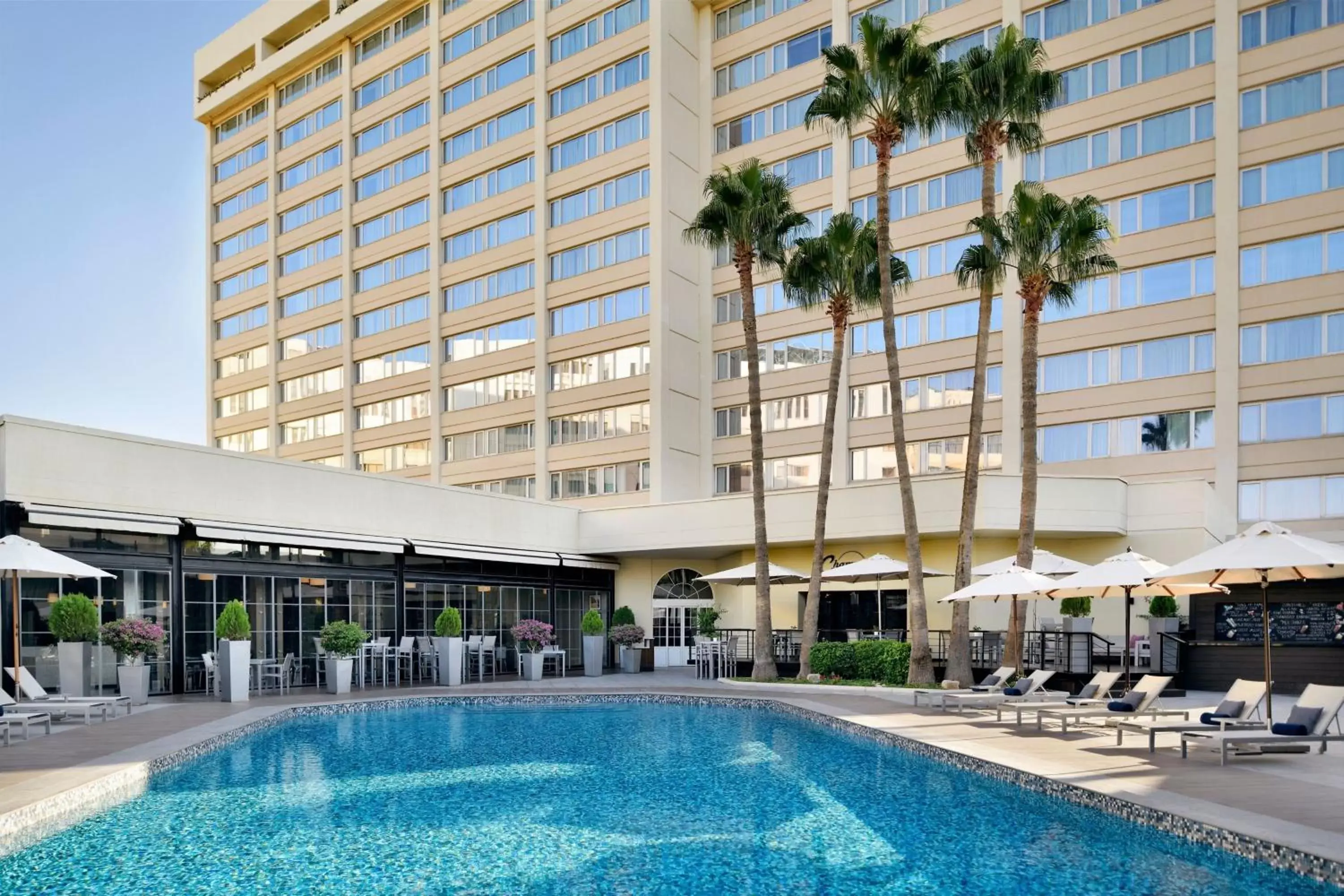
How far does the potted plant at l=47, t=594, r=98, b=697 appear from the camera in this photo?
56.5ft

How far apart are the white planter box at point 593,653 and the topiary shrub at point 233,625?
9764mm

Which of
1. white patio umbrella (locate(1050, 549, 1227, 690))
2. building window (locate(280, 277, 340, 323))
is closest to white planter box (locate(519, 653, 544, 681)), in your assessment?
white patio umbrella (locate(1050, 549, 1227, 690))

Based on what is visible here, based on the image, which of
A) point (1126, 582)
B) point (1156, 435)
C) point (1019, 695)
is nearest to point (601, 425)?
point (1156, 435)

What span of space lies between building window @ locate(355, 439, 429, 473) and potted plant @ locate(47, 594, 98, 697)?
85.0ft

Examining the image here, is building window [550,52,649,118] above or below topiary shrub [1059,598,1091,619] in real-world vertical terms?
above

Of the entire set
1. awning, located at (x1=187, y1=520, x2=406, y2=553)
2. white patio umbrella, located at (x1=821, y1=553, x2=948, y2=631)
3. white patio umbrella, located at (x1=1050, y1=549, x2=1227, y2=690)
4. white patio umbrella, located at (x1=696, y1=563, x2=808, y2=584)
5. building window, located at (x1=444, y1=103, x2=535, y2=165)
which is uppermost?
building window, located at (x1=444, y1=103, x2=535, y2=165)

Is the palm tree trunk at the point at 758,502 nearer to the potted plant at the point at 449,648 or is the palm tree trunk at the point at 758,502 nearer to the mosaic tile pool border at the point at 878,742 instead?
the mosaic tile pool border at the point at 878,742

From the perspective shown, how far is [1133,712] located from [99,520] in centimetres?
1622

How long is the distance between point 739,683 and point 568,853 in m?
15.1

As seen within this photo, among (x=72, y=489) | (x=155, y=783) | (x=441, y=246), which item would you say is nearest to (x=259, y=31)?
(x=441, y=246)

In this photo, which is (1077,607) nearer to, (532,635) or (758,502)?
(758,502)

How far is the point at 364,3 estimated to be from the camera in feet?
153

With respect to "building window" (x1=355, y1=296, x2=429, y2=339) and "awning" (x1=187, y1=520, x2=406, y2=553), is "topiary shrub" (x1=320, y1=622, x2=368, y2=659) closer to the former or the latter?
"awning" (x1=187, y1=520, x2=406, y2=553)

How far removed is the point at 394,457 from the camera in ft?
148
